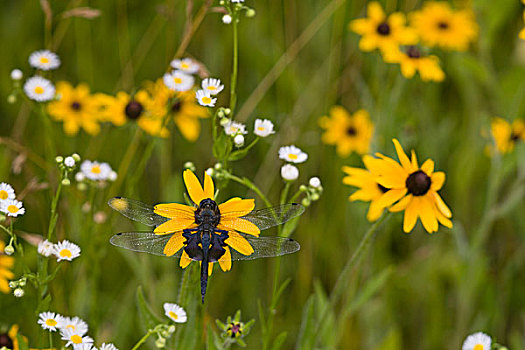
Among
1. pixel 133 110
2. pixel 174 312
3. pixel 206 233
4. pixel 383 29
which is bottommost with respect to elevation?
pixel 174 312

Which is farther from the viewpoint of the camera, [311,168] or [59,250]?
[311,168]

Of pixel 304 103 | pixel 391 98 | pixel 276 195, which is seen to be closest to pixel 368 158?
pixel 391 98

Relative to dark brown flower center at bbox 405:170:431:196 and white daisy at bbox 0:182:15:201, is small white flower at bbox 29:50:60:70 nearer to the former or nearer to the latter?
white daisy at bbox 0:182:15:201

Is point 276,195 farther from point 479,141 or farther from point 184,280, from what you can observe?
point 184,280

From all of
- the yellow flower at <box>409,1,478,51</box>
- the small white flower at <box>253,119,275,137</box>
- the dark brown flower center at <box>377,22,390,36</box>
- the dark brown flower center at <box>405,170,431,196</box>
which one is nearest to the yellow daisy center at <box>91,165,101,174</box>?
the small white flower at <box>253,119,275,137</box>

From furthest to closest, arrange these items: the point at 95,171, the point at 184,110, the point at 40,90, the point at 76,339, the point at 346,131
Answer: the point at 346,131
the point at 184,110
the point at 40,90
the point at 95,171
the point at 76,339

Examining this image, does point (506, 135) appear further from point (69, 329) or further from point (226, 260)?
point (69, 329)

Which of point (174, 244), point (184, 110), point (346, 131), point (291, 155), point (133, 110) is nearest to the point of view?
point (174, 244)

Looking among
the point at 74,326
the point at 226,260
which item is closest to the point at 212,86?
the point at 226,260
